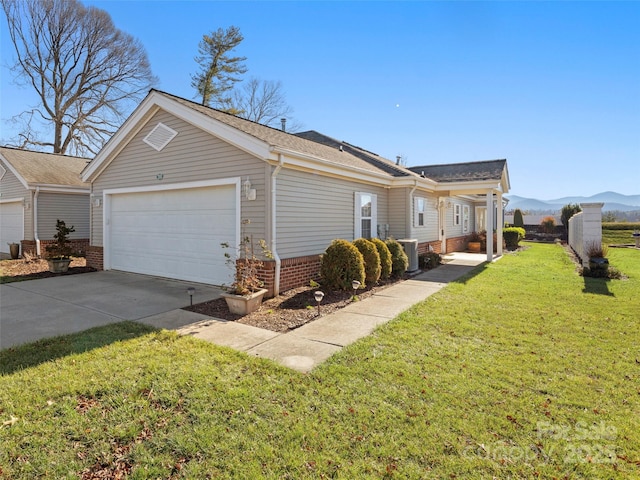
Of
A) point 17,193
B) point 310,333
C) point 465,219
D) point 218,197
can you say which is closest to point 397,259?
point 218,197

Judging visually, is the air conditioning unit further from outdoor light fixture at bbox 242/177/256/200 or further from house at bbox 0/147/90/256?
house at bbox 0/147/90/256

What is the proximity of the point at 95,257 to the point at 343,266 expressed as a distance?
8.63m

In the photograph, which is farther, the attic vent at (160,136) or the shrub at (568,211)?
the shrub at (568,211)

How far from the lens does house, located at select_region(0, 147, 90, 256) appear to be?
14.6 metres

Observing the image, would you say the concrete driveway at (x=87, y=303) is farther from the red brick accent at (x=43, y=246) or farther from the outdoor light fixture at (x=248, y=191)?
the red brick accent at (x=43, y=246)

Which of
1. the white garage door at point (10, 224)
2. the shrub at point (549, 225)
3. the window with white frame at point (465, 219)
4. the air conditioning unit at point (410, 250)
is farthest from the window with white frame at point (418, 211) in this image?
the shrub at point (549, 225)

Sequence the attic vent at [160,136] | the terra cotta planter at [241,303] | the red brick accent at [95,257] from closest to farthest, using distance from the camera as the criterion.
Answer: the terra cotta planter at [241,303] < the attic vent at [160,136] < the red brick accent at [95,257]

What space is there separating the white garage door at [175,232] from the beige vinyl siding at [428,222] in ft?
22.4

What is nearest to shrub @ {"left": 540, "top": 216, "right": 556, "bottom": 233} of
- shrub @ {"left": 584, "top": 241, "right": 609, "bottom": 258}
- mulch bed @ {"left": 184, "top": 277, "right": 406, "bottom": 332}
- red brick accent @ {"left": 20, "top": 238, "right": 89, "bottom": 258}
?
shrub @ {"left": 584, "top": 241, "right": 609, "bottom": 258}

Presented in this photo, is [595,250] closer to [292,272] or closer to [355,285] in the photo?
[355,285]

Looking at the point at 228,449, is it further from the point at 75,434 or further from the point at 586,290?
the point at 586,290

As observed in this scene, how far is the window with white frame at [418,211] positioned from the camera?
1275 centimetres

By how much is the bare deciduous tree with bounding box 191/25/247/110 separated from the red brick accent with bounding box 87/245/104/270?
616 inches

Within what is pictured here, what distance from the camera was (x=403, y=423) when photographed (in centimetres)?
292
